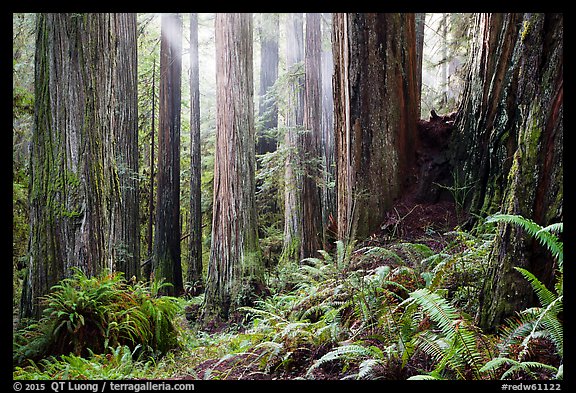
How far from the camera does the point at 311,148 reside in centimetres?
1343

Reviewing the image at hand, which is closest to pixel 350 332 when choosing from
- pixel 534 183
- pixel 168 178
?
pixel 534 183

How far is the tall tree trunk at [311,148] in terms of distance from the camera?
12.5m

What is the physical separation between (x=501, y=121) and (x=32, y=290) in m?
5.67

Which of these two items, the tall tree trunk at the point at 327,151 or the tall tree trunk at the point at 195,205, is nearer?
the tall tree trunk at the point at 327,151

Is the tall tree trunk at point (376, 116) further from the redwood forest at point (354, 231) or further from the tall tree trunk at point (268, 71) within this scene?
the tall tree trunk at point (268, 71)

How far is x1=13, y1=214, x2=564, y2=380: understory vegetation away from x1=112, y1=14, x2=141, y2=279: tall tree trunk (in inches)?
215

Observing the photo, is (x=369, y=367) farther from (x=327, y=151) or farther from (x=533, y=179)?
(x=327, y=151)

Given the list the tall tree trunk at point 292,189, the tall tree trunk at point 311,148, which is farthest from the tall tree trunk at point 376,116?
the tall tree trunk at point 292,189

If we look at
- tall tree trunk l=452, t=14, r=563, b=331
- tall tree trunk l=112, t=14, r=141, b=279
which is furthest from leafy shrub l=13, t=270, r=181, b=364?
tall tree trunk l=112, t=14, r=141, b=279

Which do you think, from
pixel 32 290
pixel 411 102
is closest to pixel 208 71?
pixel 411 102

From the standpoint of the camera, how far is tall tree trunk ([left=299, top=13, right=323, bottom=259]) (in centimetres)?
1253

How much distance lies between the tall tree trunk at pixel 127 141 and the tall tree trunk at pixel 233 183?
2.69 meters

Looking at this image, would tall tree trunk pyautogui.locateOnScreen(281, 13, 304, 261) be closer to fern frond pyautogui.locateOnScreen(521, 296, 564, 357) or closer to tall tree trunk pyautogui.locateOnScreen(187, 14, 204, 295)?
tall tree trunk pyautogui.locateOnScreen(187, 14, 204, 295)

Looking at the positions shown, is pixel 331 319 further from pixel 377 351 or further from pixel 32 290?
pixel 32 290
